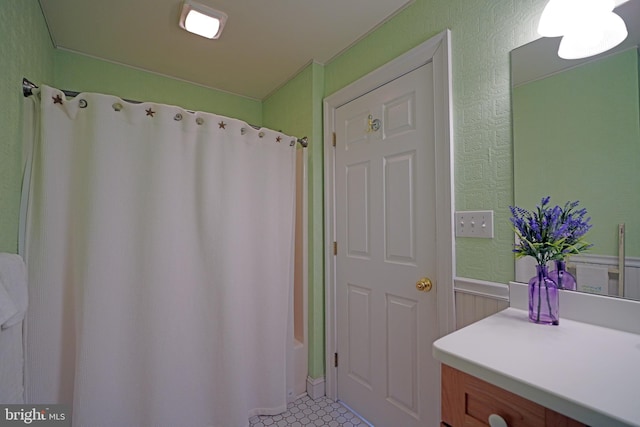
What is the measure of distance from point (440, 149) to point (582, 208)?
1.82 feet

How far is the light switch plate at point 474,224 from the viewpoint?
1144 millimetres

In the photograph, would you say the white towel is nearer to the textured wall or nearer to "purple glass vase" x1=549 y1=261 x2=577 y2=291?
the textured wall

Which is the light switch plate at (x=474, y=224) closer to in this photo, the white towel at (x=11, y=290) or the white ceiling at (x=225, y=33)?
the white ceiling at (x=225, y=33)

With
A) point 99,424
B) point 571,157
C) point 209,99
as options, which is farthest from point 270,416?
point 209,99

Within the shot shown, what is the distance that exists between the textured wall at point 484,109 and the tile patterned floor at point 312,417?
1.15 m

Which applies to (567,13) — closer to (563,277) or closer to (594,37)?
(594,37)

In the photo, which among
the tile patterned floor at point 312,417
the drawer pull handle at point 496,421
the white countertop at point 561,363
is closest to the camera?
the white countertop at point 561,363

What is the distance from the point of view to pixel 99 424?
49.6 inches

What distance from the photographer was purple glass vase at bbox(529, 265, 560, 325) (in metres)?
0.91

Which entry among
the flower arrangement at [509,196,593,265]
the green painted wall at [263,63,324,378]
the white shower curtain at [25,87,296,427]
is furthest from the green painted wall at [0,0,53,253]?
the flower arrangement at [509,196,593,265]

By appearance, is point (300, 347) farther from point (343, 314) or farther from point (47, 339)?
point (47, 339)

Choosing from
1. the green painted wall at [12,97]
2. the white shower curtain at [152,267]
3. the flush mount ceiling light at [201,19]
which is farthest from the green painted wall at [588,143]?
the green painted wall at [12,97]

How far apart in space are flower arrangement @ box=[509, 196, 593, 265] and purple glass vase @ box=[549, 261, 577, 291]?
0.06 m

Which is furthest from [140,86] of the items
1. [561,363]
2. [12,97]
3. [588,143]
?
[561,363]
